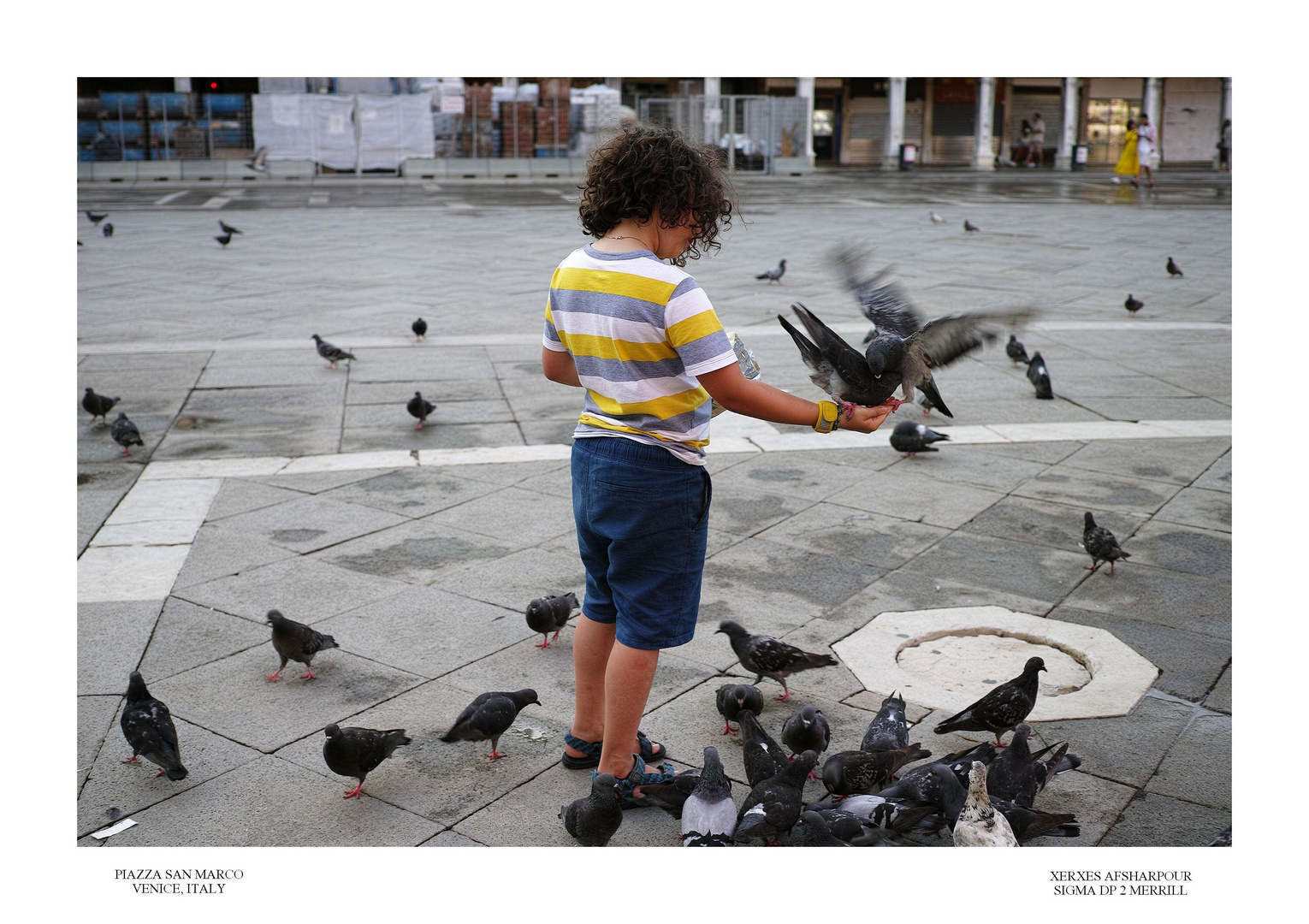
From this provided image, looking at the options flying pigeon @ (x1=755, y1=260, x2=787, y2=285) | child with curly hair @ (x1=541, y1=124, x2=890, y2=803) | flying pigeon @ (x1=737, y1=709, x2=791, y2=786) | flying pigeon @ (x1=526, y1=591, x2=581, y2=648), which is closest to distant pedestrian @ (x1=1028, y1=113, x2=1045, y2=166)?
flying pigeon @ (x1=755, y1=260, x2=787, y2=285)

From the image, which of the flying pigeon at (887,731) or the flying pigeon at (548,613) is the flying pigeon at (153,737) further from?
the flying pigeon at (887,731)

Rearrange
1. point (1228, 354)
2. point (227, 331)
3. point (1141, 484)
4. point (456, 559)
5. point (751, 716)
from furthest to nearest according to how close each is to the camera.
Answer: point (227, 331) → point (1228, 354) → point (1141, 484) → point (456, 559) → point (751, 716)

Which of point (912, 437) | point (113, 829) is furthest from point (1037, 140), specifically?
point (113, 829)

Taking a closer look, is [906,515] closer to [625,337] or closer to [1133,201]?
[625,337]

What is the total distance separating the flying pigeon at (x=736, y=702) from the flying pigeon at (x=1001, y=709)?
617mm

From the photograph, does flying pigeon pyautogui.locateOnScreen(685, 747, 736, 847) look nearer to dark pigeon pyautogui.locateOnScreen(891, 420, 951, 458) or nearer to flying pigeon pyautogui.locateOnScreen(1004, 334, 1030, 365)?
dark pigeon pyautogui.locateOnScreen(891, 420, 951, 458)

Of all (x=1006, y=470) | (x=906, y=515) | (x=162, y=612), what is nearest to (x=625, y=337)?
(x=162, y=612)

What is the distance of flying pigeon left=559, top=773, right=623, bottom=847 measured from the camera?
115 inches

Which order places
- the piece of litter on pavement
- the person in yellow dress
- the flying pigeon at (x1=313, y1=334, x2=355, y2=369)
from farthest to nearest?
the person in yellow dress
the flying pigeon at (x1=313, y1=334, x2=355, y2=369)
the piece of litter on pavement

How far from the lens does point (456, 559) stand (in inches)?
203

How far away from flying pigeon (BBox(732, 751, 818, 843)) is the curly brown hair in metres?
1.46

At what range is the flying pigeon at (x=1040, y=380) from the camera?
8133 mm

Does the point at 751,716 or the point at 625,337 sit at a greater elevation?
the point at 625,337
